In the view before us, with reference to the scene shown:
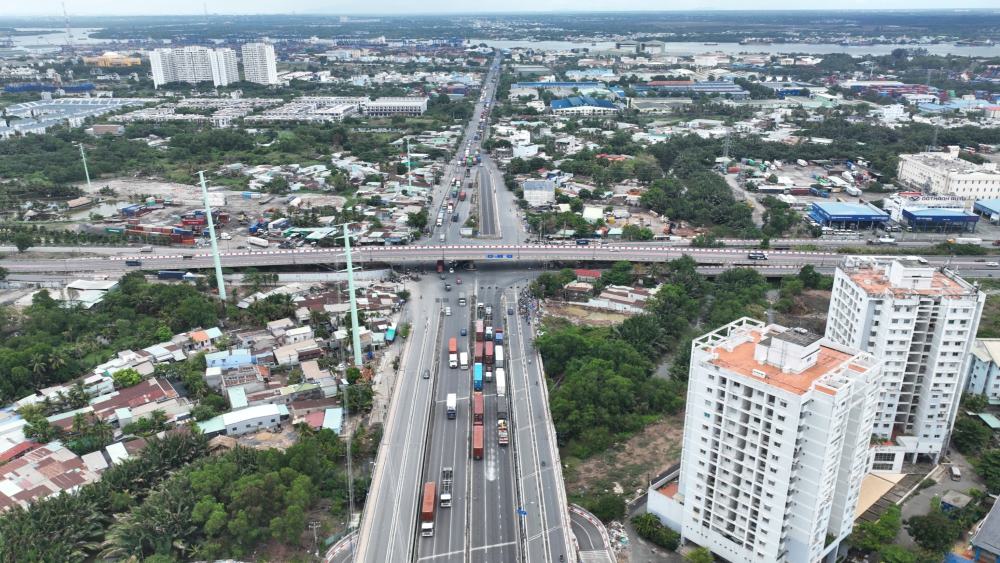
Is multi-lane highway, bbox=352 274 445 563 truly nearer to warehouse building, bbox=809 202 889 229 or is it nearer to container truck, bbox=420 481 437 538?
container truck, bbox=420 481 437 538

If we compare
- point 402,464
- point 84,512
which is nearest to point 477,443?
point 402,464

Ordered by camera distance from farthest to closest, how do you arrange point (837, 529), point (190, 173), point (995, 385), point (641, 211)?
point (190, 173) < point (641, 211) < point (995, 385) < point (837, 529)

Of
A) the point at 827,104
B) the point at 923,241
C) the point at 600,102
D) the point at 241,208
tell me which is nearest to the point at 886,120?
the point at 827,104

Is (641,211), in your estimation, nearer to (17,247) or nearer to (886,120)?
(17,247)


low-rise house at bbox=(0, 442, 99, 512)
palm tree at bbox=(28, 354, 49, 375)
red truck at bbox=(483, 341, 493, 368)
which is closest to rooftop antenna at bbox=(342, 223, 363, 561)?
red truck at bbox=(483, 341, 493, 368)

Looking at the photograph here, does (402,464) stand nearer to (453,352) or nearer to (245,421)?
(245,421)
